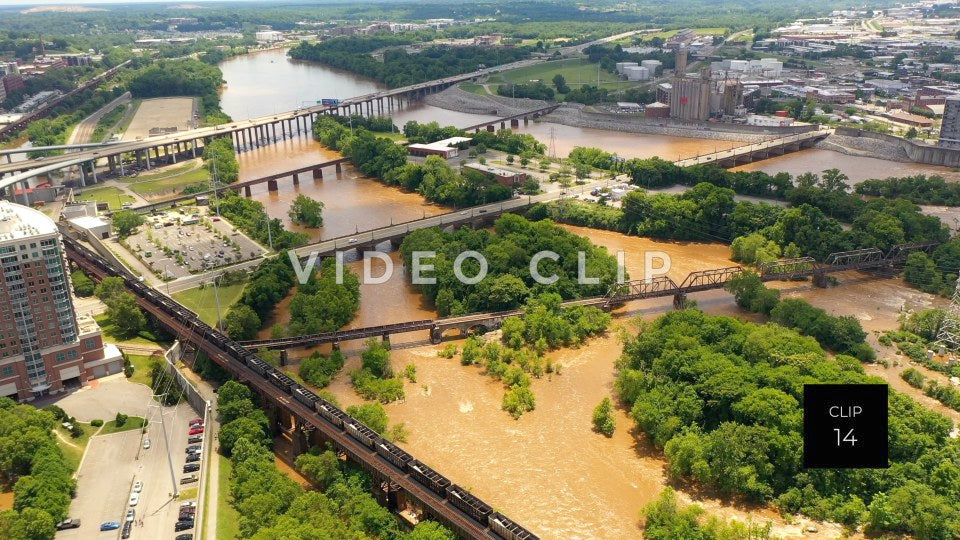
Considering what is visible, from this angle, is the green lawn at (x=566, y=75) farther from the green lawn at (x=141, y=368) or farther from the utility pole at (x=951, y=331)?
the green lawn at (x=141, y=368)

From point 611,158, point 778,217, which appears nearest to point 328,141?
point 611,158

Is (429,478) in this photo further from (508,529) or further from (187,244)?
(187,244)

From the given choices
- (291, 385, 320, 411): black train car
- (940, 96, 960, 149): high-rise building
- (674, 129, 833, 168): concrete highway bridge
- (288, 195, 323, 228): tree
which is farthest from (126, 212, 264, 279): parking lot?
(940, 96, 960, 149): high-rise building

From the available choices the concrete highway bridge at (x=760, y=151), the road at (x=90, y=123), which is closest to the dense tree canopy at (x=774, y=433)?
the concrete highway bridge at (x=760, y=151)

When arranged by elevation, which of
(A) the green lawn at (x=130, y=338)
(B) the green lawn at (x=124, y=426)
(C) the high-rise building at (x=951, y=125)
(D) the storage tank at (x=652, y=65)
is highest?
(D) the storage tank at (x=652, y=65)

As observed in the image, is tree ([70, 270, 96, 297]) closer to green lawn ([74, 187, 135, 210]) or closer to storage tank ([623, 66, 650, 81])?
green lawn ([74, 187, 135, 210])
